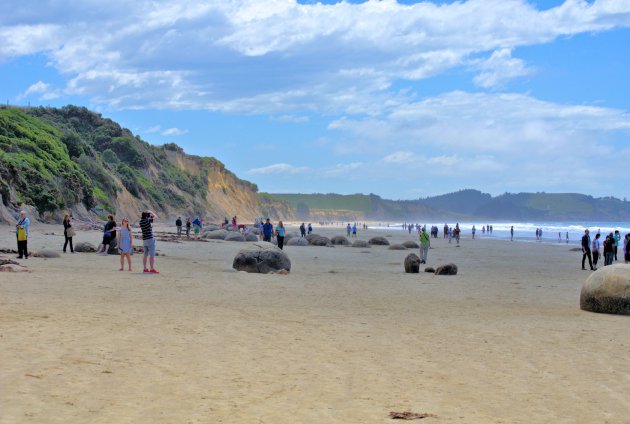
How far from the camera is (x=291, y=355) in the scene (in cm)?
866

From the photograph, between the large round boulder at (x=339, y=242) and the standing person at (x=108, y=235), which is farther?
the large round boulder at (x=339, y=242)

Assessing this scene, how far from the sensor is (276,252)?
21.0 m

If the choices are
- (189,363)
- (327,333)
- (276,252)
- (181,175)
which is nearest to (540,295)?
(276,252)

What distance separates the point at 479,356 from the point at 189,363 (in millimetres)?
3711

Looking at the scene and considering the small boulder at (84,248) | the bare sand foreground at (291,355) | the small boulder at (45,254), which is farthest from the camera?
the small boulder at (84,248)

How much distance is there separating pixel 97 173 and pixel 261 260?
5082 centimetres

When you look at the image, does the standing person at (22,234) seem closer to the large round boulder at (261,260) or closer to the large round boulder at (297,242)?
the large round boulder at (261,260)

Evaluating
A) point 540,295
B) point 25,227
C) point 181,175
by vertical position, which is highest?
point 181,175

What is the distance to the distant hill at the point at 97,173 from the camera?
45.8 m

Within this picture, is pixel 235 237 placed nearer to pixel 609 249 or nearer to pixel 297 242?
pixel 297 242

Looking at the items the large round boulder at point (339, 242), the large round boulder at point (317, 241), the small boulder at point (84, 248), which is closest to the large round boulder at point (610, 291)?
the small boulder at point (84, 248)

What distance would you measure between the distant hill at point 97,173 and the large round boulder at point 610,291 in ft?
108

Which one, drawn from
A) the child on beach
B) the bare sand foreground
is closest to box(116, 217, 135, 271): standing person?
the child on beach

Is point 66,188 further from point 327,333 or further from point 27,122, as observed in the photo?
point 327,333
